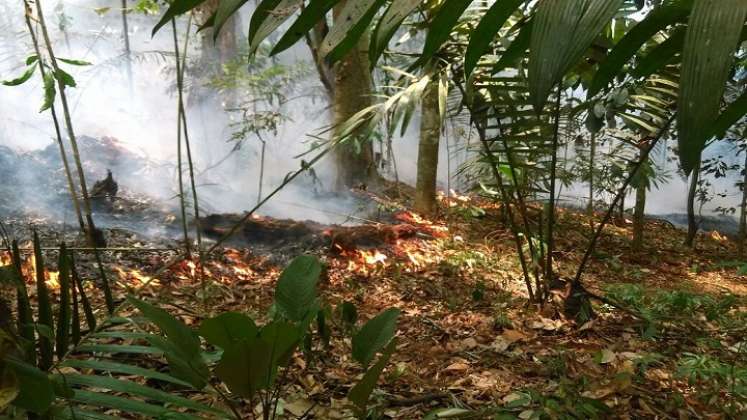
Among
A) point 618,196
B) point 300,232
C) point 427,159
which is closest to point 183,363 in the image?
point 618,196

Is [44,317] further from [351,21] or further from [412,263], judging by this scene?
[412,263]

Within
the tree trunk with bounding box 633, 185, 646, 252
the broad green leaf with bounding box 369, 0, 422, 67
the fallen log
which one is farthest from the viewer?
the tree trunk with bounding box 633, 185, 646, 252

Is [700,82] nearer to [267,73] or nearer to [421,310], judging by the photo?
[421,310]

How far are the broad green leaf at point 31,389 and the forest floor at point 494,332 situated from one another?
69cm

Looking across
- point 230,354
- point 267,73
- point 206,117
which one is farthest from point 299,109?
point 230,354

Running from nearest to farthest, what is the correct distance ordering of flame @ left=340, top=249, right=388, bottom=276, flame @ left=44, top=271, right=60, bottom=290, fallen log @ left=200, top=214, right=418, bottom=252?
flame @ left=44, top=271, right=60, bottom=290
flame @ left=340, top=249, right=388, bottom=276
fallen log @ left=200, top=214, right=418, bottom=252

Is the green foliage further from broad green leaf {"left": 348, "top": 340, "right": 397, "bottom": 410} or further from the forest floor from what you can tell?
broad green leaf {"left": 348, "top": 340, "right": 397, "bottom": 410}

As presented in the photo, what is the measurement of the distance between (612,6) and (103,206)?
173 inches

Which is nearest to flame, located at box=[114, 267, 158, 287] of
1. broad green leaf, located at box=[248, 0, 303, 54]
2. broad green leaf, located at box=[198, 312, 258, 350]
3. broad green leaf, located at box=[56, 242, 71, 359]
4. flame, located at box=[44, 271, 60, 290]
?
flame, located at box=[44, 271, 60, 290]

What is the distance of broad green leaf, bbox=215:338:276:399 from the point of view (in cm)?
65

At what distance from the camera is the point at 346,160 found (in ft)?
17.4

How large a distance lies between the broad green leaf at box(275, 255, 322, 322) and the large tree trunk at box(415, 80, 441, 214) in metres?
3.27

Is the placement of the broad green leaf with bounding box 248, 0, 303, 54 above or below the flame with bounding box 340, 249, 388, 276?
above

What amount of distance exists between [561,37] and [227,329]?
0.57 metres
